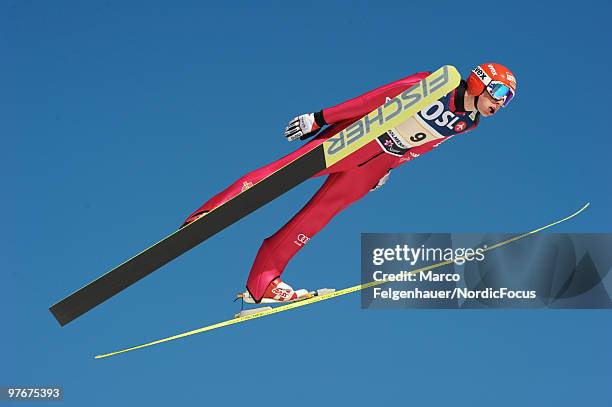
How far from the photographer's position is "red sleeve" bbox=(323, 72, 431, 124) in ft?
11.6

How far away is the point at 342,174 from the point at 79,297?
1020mm

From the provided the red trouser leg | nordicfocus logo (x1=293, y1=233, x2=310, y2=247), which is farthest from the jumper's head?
nordicfocus logo (x1=293, y1=233, x2=310, y2=247)

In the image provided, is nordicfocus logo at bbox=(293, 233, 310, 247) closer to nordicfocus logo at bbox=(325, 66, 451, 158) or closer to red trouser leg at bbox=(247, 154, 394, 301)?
red trouser leg at bbox=(247, 154, 394, 301)

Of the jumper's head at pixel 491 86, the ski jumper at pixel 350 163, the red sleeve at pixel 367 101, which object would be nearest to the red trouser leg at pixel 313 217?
the ski jumper at pixel 350 163

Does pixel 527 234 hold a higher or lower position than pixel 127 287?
higher

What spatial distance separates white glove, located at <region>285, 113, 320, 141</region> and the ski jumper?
0.14 ft

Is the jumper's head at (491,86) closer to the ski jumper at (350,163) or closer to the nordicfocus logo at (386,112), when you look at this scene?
the ski jumper at (350,163)

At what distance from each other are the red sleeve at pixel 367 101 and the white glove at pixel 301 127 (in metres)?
0.05

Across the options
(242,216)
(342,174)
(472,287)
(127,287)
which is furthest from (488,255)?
(127,287)

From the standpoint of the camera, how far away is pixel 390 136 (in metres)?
3.61

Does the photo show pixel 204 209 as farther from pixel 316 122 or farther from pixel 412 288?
pixel 412 288

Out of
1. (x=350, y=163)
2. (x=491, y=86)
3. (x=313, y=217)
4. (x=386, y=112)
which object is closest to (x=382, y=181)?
(x=350, y=163)

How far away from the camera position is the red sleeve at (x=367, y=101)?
139 inches

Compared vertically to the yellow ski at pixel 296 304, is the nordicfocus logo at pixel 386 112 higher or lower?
higher
